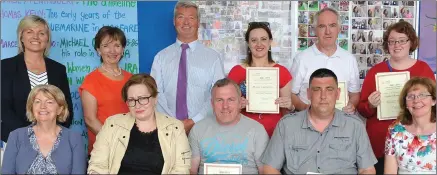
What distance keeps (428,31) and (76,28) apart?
381 cm

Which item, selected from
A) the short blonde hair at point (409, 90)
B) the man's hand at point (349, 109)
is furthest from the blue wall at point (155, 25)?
the short blonde hair at point (409, 90)

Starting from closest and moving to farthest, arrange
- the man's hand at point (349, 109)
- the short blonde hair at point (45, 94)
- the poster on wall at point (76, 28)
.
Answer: the short blonde hair at point (45, 94)
the man's hand at point (349, 109)
the poster on wall at point (76, 28)

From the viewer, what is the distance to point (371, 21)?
5324 millimetres

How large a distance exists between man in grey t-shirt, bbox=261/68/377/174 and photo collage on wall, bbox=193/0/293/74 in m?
1.59

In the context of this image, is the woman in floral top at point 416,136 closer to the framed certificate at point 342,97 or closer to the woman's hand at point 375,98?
the woman's hand at point 375,98

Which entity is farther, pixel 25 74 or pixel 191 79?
pixel 191 79

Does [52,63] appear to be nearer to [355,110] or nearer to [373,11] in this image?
[355,110]

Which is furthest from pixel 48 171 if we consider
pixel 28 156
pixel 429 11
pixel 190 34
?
pixel 429 11

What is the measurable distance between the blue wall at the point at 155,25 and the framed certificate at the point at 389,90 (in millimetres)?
2214

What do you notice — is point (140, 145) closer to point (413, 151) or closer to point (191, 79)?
point (191, 79)

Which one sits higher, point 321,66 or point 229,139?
point 321,66

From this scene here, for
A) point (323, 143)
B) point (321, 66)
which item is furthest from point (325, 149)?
point (321, 66)

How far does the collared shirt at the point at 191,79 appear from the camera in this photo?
4.60m

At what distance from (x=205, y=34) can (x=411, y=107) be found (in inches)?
92.6
